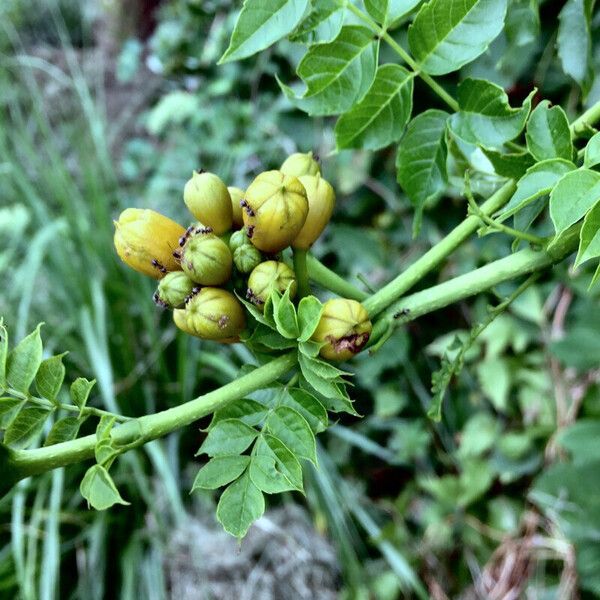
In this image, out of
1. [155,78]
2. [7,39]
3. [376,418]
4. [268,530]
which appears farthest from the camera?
[7,39]

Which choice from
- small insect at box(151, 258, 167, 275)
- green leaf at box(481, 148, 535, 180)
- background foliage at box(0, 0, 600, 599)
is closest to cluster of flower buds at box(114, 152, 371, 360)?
small insect at box(151, 258, 167, 275)

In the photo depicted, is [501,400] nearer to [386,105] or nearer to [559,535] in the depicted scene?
[559,535]

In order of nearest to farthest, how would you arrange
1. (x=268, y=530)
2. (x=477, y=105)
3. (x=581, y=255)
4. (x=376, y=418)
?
(x=581, y=255) < (x=477, y=105) < (x=268, y=530) < (x=376, y=418)

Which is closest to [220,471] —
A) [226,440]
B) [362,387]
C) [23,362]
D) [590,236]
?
[226,440]

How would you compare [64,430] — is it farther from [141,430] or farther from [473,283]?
[473,283]

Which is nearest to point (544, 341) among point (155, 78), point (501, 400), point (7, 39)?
point (501, 400)

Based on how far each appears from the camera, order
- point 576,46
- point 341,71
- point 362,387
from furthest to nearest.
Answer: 1. point 362,387
2. point 576,46
3. point 341,71
